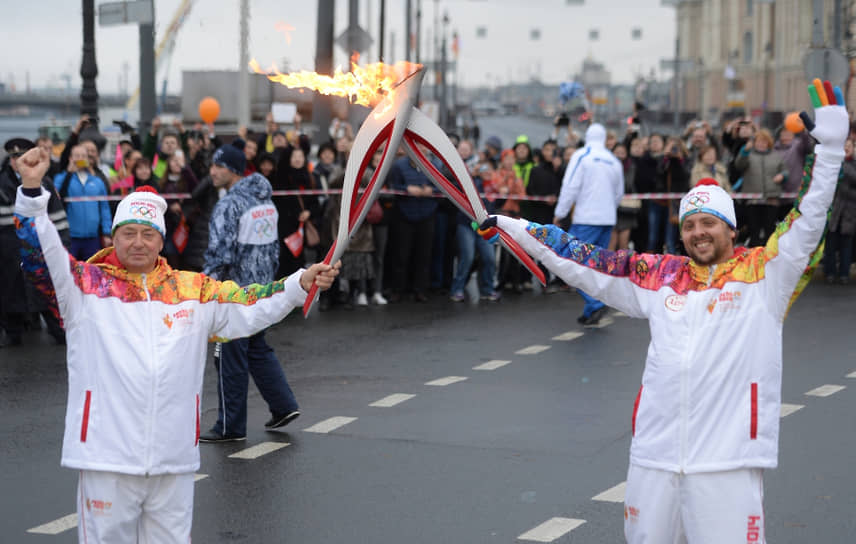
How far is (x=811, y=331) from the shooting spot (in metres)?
13.2

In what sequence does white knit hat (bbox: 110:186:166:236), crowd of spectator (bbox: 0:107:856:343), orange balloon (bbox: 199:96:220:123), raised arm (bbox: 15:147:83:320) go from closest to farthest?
1. raised arm (bbox: 15:147:83:320)
2. white knit hat (bbox: 110:186:166:236)
3. crowd of spectator (bbox: 0:107:856:343)
4. orange balloon (bbox: 199:96:220:123)

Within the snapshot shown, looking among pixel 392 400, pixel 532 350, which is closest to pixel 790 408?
pixel 392 400

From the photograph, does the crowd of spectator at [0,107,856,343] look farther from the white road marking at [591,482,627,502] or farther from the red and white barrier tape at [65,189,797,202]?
the white road marking at [591,482,627,502]

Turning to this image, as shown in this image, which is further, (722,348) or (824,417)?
(824,417)

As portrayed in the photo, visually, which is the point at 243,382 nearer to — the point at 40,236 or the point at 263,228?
the point at 263,228

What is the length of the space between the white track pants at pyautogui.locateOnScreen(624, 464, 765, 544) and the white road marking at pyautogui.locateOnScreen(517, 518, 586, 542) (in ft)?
5.59

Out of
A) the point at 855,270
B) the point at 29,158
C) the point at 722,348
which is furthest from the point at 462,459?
the point at 855,270

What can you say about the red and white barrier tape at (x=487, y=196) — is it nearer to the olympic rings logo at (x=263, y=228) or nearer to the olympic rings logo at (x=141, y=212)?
the olympic rings logo at (x=263, y=228)

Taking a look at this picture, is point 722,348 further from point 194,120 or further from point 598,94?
point 598,94

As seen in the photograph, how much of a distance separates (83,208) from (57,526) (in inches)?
273

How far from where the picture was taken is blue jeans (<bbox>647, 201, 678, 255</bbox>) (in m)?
17.8

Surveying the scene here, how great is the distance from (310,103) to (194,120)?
2974 mm

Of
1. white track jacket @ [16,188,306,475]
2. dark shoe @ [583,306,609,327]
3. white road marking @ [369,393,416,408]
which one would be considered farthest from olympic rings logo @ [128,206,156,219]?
dark shoe @ [583,306,609,327]

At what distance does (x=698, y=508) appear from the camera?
4.73 metres
